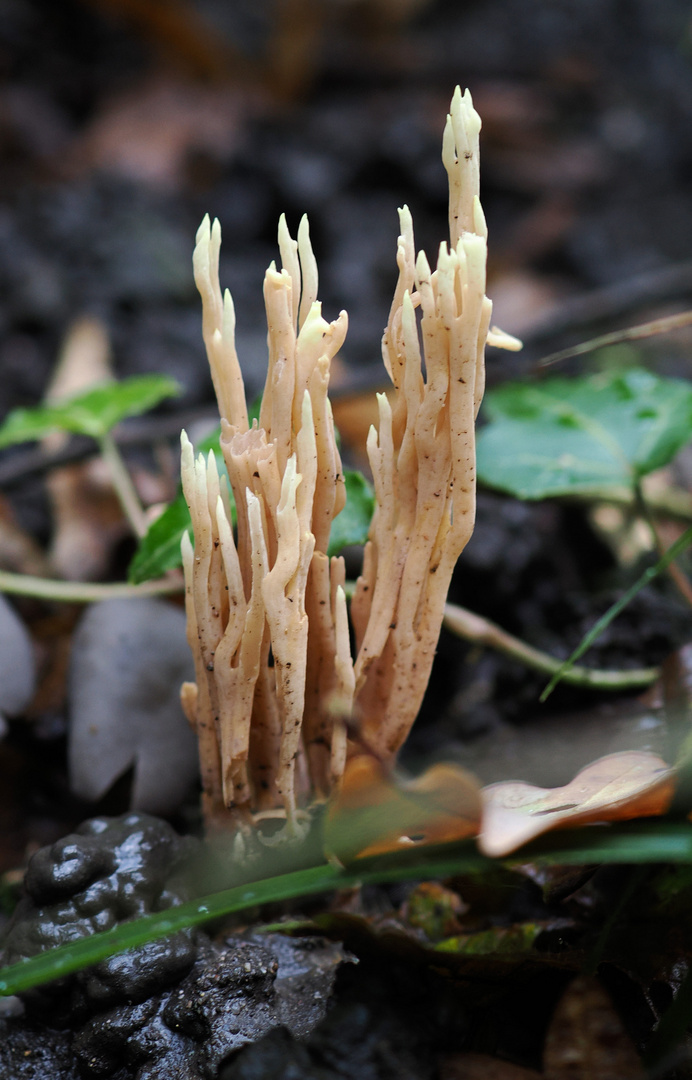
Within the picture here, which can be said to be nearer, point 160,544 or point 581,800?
point 581,800

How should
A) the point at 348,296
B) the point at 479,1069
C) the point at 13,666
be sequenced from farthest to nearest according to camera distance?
1. the point at 348,296
2. the point at 13,666
3. the point at 479,1069

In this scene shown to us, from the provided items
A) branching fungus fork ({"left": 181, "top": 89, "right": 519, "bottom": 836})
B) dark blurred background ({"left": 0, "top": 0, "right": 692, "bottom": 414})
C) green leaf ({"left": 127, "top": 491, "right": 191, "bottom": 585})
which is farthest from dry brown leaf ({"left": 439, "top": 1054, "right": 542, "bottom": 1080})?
dark blurred background ({"left": 0, "top": 0, "right": 692, "bottom": 414})

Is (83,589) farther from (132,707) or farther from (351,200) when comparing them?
(351,200)

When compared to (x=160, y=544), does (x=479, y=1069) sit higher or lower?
lower

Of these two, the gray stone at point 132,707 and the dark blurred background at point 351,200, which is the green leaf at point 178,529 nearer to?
the gray stone at point 132,707

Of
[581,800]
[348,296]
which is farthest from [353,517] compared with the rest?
[348,296]

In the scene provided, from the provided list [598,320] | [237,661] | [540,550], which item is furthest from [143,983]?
[598,320]

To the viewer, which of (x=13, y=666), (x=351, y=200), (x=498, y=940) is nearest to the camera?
(x=498, y=940)
